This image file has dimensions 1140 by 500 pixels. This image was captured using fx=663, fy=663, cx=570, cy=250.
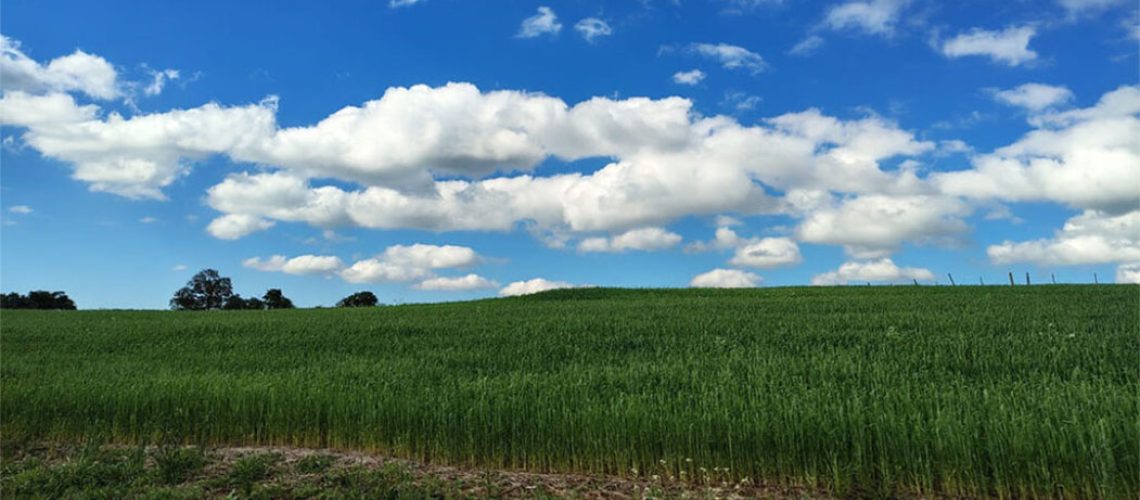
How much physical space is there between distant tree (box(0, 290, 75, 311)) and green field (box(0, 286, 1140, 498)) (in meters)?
89.7

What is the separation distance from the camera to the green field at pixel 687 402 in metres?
5.84

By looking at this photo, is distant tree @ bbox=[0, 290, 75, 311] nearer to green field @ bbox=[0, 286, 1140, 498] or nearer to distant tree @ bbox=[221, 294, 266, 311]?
distant tree @ bbox=[221, 294, 266, 311]

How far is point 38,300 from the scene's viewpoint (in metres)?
89.2

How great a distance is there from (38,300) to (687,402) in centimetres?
10957

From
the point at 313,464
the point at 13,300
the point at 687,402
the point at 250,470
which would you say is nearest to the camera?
the point at 250,470

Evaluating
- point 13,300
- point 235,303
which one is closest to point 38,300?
point 13,300

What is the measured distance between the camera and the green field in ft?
19.1

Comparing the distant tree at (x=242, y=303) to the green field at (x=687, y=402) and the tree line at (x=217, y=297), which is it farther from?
the green field at (x=687, y=402)

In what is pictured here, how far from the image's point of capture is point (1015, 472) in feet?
18.5

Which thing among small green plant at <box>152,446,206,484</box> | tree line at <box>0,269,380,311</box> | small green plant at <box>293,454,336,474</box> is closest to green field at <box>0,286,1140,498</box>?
small green plant at <box>293,454,336,474</box>

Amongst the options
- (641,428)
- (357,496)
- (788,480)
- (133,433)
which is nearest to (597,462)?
(641,428)

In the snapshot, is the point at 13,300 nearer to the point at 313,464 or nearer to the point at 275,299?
the point at 275,299

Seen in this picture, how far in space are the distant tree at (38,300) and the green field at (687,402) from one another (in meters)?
89.7

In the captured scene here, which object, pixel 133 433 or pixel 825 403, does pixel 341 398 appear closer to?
pixel 133 433
